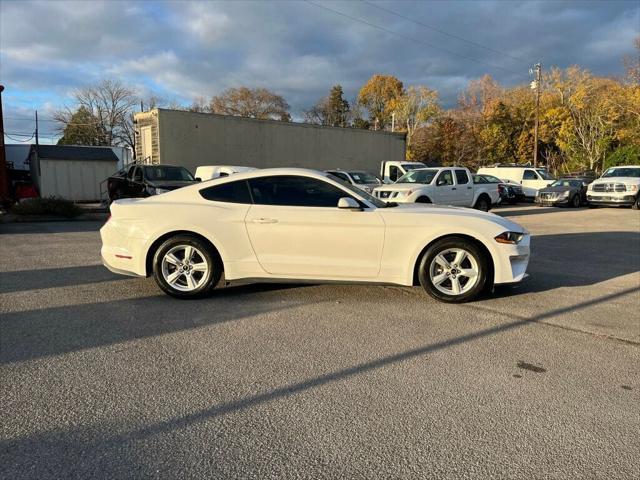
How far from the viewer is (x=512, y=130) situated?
50562 millimetres

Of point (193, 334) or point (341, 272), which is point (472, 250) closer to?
point (341, 272)

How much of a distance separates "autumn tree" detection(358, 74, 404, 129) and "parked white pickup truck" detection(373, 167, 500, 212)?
182 feet

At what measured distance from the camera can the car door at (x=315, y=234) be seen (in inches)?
212

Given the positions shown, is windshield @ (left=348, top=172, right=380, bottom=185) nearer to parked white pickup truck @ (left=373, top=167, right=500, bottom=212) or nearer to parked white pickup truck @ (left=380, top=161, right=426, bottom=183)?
parked white pickup truck @ (left=380, top=161, right=426, bottom=183)

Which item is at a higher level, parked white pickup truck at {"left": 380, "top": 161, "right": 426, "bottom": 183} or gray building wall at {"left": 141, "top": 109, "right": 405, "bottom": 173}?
gray building wall at {"left": 141, "top": 109, "right": 405, "bottom": 173}

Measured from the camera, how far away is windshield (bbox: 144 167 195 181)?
53.6ft

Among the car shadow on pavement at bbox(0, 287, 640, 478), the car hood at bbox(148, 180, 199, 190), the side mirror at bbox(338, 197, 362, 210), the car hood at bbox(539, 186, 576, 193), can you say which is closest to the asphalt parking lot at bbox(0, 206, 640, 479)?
the car shadow on pavement at bbox(0, 287, 640, 478)

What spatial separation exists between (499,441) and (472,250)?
2.94m

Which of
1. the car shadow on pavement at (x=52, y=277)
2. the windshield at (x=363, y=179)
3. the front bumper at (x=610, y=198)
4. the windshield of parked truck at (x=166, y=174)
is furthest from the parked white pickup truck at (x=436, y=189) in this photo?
the car shadow on pavement at (x=52, y=277)

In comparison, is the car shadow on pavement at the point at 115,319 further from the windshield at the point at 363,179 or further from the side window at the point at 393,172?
the side window at the point at 393,172

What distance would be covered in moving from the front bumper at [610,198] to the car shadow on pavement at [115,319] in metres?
19.4

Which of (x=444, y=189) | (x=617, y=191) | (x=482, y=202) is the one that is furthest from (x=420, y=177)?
(x=617, y=191)

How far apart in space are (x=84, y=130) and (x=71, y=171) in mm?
38328

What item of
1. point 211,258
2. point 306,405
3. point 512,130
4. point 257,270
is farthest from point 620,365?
point 512,130
